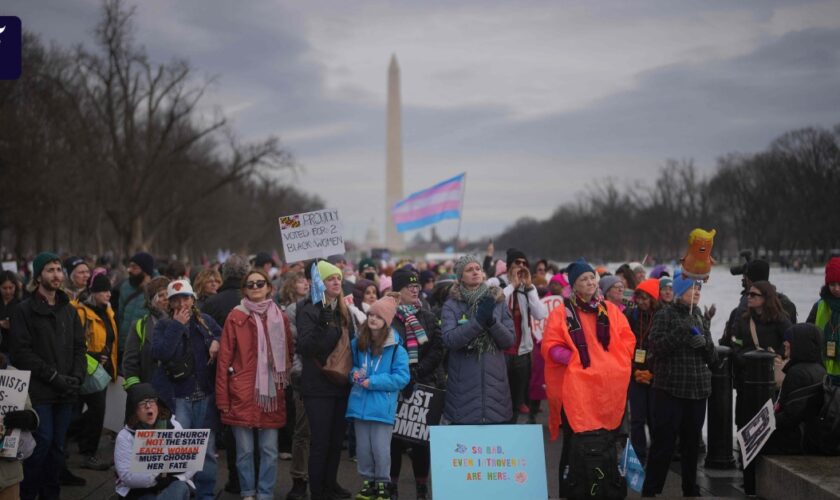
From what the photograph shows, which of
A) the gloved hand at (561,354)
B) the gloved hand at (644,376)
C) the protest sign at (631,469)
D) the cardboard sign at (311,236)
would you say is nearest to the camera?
the gloved hand at (561,354)

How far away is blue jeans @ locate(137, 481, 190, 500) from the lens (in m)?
6.49

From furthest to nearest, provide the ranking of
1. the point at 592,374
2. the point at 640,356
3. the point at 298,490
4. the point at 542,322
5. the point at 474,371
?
the point at 542,322
the point at 640,356
the point at 298,490
the point at 474,371
the point at 592,374

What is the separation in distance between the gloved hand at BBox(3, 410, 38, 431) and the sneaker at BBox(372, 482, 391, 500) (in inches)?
100

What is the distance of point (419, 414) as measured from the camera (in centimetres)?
768

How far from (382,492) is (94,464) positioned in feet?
11.5

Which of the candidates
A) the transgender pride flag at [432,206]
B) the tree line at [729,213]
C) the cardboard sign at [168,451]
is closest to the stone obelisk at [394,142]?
the tree line at [729,213]

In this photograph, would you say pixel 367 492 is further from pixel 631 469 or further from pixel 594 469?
pixel 631 469

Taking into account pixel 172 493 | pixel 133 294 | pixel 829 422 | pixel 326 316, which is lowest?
pixel 172 493

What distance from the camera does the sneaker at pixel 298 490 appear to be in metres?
7.92

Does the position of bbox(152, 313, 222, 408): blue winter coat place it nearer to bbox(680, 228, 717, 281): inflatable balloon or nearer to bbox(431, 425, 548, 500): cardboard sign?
bbox(431, 425, 548, 500): cardboard sign

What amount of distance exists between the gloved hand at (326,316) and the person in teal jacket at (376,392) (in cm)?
27

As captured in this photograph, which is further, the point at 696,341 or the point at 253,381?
the point at 253,381

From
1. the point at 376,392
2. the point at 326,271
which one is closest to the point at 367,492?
the point at 376,392

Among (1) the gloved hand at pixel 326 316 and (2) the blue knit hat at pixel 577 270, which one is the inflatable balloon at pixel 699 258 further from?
Result: (1) the gloved hand at pixel 326 316
